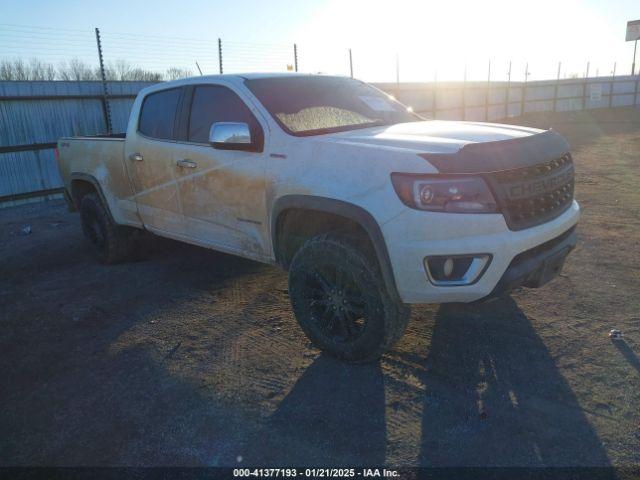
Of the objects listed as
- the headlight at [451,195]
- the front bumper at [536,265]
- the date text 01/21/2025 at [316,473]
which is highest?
the headlight at [451,195]

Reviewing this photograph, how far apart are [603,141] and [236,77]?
1541 cm

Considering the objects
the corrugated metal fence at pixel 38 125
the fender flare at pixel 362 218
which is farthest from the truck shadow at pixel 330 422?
the corrugated metal fence at pixel 38 125

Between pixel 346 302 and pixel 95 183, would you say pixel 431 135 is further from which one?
pixel 95 183

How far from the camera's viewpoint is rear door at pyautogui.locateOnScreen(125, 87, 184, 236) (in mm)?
4316

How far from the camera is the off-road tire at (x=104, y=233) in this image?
5.40 metres

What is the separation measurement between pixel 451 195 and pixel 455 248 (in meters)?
0.28

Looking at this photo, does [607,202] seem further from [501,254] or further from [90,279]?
[90,279]

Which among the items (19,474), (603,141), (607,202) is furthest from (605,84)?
(19,474)

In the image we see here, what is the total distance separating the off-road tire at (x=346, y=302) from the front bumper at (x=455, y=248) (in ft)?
0.56

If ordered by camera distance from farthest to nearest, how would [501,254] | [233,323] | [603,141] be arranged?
[603,141]
[233,323]
[501,254]

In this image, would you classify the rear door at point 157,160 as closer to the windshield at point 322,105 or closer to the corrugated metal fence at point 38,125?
the windshield at point 322,105

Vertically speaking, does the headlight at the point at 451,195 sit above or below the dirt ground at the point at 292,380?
above

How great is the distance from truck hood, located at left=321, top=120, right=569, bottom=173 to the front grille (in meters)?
0.05

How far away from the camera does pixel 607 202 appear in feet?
23.6
